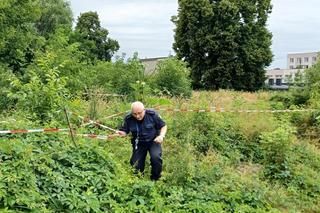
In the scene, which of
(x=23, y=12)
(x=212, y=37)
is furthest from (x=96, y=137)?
(x=212, y=37)

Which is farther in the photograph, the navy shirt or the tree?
the tree

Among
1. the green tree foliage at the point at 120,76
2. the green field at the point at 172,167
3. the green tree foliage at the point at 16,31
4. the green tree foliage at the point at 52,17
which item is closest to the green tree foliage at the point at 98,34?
the green tree foliage at the point at 52,17

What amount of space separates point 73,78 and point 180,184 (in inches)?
250

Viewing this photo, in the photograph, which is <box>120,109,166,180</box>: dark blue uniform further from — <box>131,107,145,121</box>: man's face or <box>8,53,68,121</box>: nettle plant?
<box>8,53,68,121</box>: nettle plant

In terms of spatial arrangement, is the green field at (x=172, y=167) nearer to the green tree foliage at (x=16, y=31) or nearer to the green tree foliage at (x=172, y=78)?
the green tree foliage at (x=172, y=78)

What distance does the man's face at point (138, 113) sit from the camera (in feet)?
25.2

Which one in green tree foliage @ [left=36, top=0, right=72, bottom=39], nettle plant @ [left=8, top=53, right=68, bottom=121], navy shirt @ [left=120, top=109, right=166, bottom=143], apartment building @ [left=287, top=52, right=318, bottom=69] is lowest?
navy shirt @ [left=120, top=109, right=166, bottom=143]

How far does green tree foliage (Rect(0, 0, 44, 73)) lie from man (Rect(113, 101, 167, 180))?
12.3 metres

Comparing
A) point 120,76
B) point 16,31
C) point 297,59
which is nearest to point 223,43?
point 16,31

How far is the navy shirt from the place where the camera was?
7.92 meters

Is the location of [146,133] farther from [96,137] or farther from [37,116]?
[37,116]

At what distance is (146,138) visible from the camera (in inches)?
312

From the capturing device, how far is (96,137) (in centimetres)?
815

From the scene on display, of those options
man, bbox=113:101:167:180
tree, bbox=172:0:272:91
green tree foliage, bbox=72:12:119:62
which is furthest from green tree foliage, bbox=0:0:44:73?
green tree foliage, bbox=72:12:119:62
